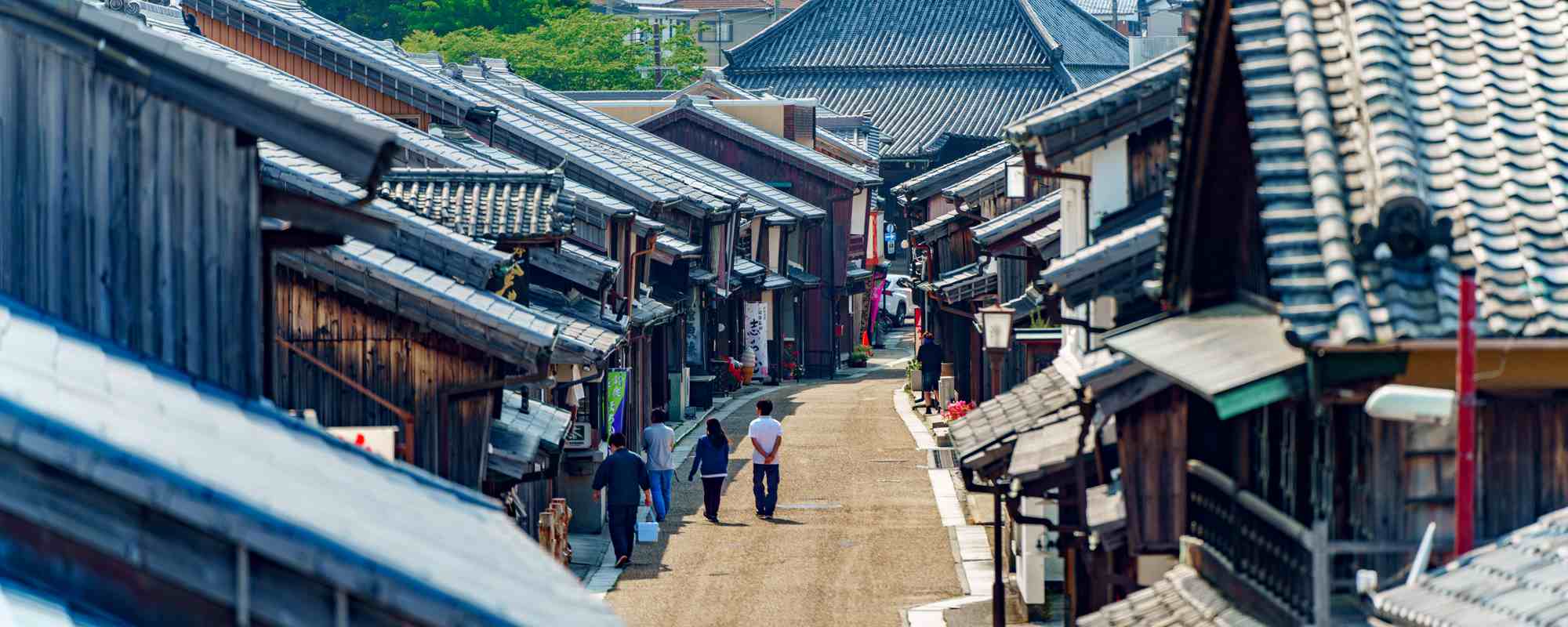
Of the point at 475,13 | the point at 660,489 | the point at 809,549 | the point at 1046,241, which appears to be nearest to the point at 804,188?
the point at 475,13

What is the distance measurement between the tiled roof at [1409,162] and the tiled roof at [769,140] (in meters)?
47.1

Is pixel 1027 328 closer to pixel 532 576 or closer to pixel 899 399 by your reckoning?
pixel 899 399

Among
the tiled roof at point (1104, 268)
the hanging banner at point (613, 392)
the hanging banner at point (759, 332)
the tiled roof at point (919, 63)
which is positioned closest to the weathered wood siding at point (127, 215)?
the tiled roof at point (1104, 268)

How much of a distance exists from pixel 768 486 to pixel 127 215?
67.5ft

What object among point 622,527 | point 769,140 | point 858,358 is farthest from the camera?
point 858,358

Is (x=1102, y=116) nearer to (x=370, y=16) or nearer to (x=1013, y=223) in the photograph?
(x=1013, y=223)

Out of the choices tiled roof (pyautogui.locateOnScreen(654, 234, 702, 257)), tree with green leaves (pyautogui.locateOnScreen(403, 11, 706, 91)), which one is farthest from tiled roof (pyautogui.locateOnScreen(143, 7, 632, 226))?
tree with green leaves (pyautogui.locateOnScreen(403, 11, 706, 91))

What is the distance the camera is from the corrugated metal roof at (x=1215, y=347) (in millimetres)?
10531

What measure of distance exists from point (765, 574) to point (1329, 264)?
633 inches

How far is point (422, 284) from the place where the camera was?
1839 centimetres

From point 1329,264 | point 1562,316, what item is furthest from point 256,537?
point 1562,316

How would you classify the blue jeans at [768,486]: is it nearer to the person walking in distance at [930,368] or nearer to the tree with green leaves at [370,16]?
the person walking in distance at [930,368]

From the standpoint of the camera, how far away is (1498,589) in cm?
909

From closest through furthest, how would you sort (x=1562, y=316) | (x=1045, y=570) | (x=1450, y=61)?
(x=1562, y=316)
(x=1450, y=61)
(x=1045, y=570)
